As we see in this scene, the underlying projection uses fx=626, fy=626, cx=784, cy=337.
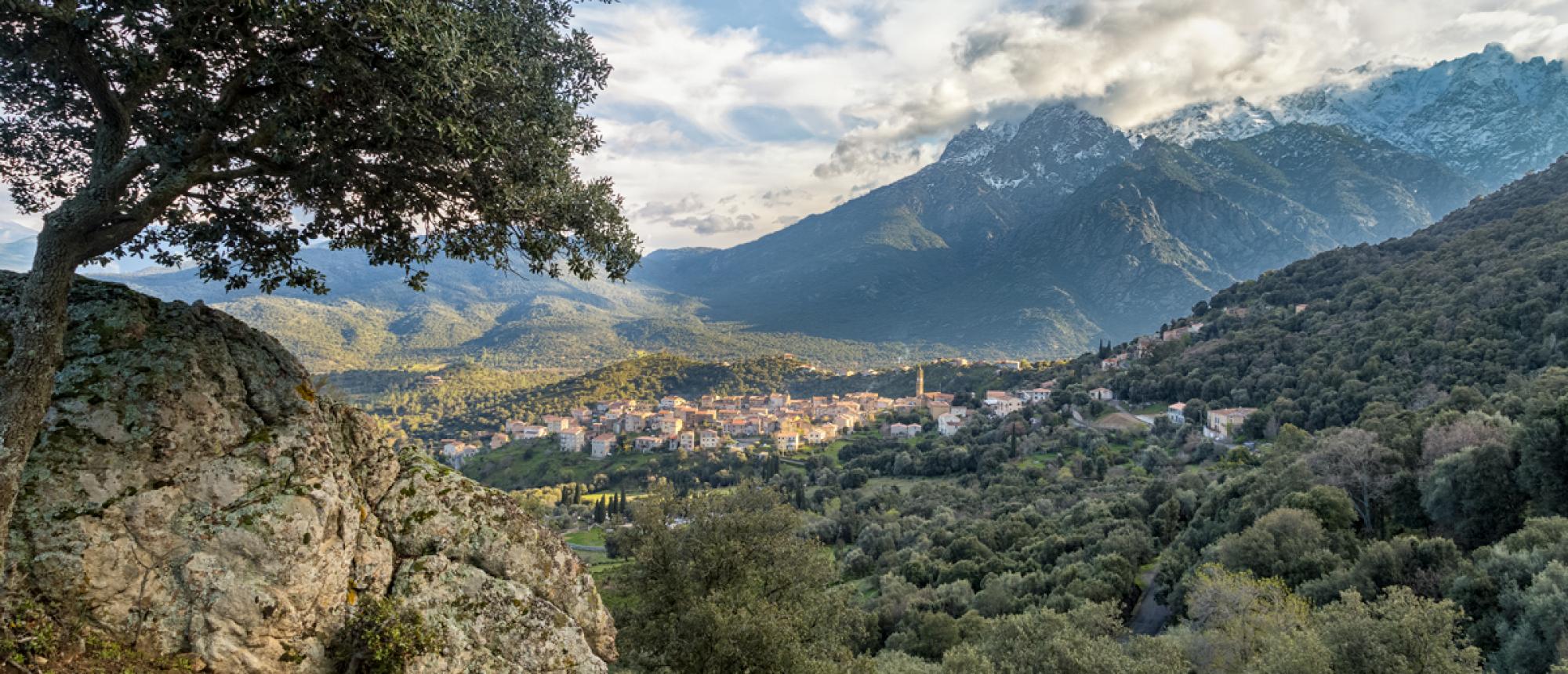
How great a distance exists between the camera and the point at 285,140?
541cm

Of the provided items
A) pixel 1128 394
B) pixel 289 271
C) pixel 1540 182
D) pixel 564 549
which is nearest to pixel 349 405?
pixel 289 271

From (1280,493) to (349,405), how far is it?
35.6 meters

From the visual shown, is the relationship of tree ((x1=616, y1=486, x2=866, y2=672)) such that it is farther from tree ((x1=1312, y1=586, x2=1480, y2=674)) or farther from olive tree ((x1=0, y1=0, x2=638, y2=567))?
tree ((x1=1312, y1=586, x2=1480, y2=674))

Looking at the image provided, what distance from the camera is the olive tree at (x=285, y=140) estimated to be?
4.63 metres

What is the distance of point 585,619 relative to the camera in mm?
6730

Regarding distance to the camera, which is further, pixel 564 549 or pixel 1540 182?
pixel 1540 182

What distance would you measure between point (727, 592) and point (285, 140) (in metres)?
12.5

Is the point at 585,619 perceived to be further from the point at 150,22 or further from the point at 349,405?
the point at 150,22

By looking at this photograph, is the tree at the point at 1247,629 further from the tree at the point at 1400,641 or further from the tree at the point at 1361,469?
the tree at the point at 1361,469

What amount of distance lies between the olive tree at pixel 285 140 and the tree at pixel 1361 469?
114ft

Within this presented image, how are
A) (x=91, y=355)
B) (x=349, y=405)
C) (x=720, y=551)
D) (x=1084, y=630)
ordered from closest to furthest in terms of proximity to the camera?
(x=91, y=355), (x=349, y=405), (x=720, y=551), (x=1084, y=630)

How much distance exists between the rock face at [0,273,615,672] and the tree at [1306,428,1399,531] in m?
34.3

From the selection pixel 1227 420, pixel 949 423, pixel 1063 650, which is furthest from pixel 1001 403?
pixel 1063 650

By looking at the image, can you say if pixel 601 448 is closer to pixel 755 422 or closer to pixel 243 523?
pixel 755 422
